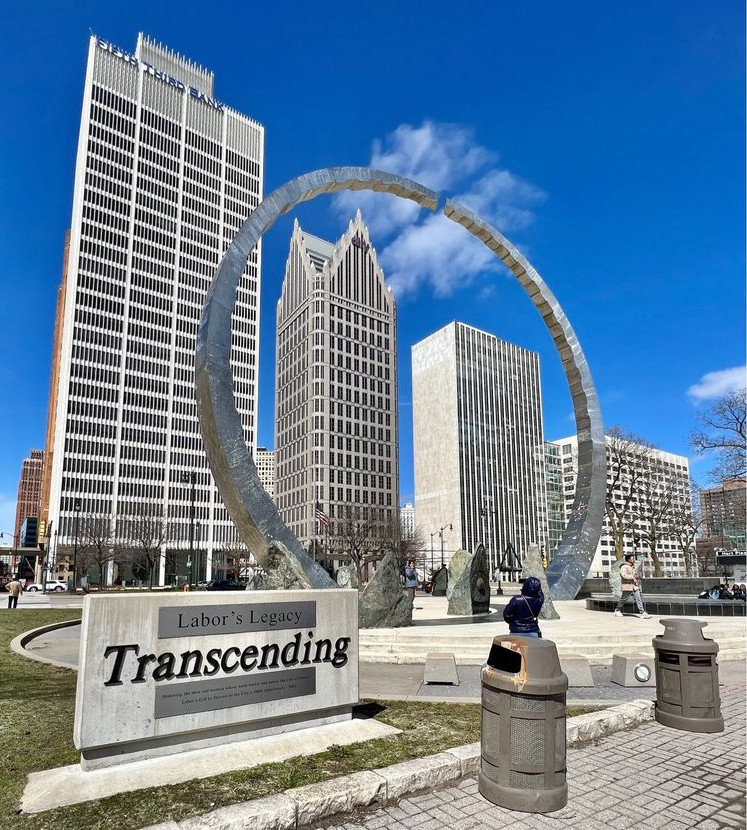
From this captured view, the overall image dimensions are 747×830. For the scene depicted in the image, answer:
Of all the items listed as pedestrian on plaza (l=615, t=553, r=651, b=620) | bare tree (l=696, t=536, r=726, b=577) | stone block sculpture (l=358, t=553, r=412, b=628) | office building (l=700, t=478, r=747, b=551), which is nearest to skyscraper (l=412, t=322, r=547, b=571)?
bare tree (l=696, t=536, r=726, b=577)

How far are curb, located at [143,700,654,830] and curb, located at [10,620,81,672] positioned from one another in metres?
8.05

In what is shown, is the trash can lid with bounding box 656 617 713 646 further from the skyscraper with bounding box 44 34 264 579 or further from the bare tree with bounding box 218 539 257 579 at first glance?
the skyscraper with bounding box 44 34 264 579

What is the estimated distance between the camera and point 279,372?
124750 mm

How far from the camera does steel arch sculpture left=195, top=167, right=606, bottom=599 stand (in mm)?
15117

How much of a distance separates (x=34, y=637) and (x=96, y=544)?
54602 mm

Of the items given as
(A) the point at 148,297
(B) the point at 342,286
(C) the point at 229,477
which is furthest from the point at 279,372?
(C) the point at 229,477

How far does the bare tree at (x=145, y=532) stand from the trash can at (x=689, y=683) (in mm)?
62114

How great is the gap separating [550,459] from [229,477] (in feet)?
436

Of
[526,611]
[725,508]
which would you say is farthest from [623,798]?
[725,508]

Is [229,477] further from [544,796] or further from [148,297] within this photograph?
[148,297]

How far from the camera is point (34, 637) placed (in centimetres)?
1694

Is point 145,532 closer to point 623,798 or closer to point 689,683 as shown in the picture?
point 689,683

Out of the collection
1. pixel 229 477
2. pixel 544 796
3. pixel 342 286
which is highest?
pixel 342 286

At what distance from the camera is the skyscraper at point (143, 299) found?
9031cm
